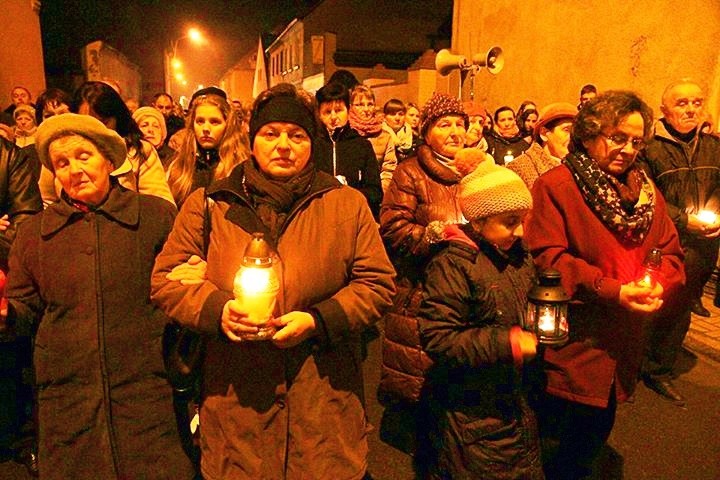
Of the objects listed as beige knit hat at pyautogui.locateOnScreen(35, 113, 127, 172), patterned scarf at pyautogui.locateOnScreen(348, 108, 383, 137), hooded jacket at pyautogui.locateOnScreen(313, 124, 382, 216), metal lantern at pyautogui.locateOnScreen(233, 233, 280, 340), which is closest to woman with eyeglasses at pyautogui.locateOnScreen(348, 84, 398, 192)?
patterned scarf at pyautogui.locateOnScreen(348, 108, 383, 137)

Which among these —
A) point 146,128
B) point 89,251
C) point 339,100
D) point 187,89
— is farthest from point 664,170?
point 187,89

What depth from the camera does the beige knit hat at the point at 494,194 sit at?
2.27m

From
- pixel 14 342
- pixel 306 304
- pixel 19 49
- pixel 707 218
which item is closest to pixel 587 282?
pixel 306 304

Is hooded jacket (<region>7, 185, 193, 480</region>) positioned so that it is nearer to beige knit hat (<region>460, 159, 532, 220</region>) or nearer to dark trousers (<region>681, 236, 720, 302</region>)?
beige knit hat (<region>460, 159, 532, 220</region>)

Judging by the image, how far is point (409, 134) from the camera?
8.61 meters

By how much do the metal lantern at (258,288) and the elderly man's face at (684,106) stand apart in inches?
150

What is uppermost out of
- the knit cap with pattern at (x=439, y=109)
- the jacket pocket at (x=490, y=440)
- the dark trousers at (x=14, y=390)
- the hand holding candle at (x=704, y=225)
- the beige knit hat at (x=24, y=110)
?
the beige knit hat at (x=24, y=110)

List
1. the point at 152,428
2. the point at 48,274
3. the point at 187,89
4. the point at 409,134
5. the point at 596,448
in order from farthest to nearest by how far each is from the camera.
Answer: the point at 187,89 < the point at 409,134 < the point at 596,448 < the point at 152,428 < the point at 48,274

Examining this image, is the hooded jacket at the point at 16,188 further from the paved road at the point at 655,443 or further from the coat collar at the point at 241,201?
the coat collar at the point at 241,201

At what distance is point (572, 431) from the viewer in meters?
2.94

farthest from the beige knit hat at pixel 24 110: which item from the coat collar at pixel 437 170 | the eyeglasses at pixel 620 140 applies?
the eyeglasses at pixel 620 140

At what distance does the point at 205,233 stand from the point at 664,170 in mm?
3839

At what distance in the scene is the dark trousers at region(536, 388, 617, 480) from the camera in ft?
9.43

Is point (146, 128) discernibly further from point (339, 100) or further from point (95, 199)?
point (95, 199)
